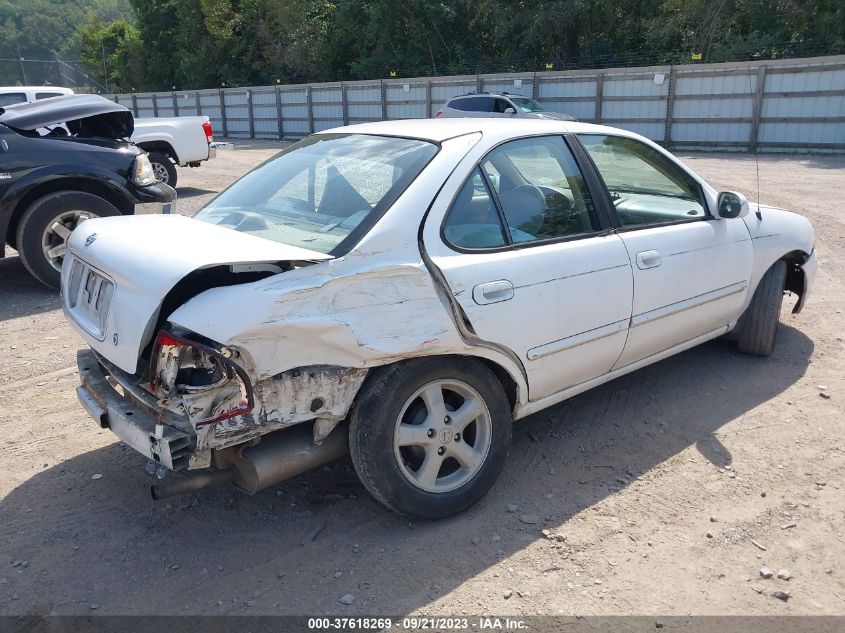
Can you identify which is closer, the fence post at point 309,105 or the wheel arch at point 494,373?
the wheel arch at point 494,373

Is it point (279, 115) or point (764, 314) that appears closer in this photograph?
point (764, 314)

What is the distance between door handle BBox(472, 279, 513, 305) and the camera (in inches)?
124

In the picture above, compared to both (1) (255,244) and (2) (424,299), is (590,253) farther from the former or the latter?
(1) (255,244)

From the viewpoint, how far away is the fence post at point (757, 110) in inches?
769

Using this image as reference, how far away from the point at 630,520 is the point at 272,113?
30643 mm

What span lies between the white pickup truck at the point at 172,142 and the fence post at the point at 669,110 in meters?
13.7

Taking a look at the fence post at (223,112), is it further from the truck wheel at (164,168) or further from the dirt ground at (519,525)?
the dirt ground at (519,525)

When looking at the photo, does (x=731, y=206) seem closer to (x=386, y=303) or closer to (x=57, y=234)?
(x=386, y=303)

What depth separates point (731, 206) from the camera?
14.1 ft

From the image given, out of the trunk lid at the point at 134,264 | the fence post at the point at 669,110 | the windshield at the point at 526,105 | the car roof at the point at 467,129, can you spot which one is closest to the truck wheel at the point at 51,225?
the trunk lid at the point at 134,264

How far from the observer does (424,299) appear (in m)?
3.04

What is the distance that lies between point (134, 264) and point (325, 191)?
974 mm

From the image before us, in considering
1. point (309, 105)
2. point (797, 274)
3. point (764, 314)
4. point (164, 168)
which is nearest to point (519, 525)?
point (764, 314)

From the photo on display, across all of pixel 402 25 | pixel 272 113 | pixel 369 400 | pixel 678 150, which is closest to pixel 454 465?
pixel 369 400
